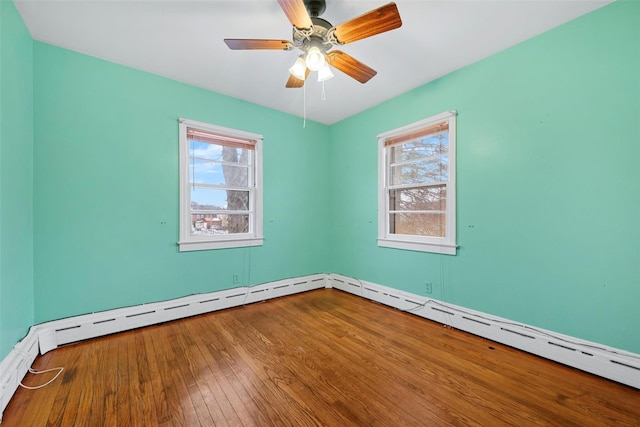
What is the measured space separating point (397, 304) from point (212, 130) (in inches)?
127

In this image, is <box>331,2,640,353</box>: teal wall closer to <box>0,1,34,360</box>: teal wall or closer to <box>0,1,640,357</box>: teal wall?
<box>0,1,640,357</box>: teal wall

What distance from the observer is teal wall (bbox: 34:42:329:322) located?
88.2 inches

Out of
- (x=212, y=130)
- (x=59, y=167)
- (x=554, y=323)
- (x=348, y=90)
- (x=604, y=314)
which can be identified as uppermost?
(x=348, y=90)

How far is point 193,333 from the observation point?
8.31 ft

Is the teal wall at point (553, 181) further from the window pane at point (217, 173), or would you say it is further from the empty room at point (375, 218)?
the window pane at point (217, 173)

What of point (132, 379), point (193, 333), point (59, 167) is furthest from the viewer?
point (193, 333)

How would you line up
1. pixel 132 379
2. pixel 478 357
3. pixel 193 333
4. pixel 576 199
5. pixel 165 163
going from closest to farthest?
pixel 132 379 < pixel 576 199 < pixel 478 357 < pixel 193 333 < pixel 165 163

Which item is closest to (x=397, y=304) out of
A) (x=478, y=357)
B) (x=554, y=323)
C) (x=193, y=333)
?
(x=478, y=357)

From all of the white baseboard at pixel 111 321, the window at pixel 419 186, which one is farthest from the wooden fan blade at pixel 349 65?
the white baseboard at pixel 111 321

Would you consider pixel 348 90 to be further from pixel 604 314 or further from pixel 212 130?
pixel 604 314

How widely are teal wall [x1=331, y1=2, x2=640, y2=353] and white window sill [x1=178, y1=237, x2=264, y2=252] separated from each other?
2158 millimetres

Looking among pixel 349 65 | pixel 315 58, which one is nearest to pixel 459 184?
pixel 349 65

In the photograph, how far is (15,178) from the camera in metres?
1.86

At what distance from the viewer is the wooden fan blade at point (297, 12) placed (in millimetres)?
1480
